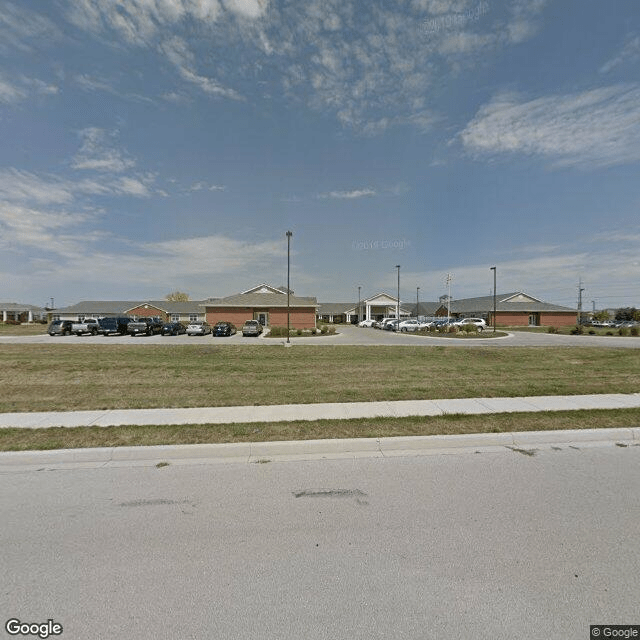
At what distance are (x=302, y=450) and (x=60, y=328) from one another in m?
34.4

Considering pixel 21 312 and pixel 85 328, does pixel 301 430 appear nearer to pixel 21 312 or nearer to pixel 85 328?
pixel 85 328

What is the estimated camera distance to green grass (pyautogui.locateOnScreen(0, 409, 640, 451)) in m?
5.36

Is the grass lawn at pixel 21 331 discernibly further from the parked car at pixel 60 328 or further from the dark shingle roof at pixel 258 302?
the dark shingle roof at pixel 258 302

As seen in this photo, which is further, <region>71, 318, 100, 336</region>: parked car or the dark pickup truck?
<region>71, 318, 100, 336</region>: parked car

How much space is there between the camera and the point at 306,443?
529 centimetres

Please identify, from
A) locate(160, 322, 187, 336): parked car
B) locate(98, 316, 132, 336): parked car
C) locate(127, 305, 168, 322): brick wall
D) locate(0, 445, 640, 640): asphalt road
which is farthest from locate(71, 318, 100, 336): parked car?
locate(127, 305, 168, 322): brick wall

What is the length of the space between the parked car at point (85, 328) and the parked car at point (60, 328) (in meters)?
0.58

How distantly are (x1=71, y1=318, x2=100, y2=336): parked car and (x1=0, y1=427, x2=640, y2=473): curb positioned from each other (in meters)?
30.6

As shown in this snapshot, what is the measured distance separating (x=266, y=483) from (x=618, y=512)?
148 inches

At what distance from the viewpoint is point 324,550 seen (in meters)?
3.02

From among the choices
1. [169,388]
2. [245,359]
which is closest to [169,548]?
[169,388]

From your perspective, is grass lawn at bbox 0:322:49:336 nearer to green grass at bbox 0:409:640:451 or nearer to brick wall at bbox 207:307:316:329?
brick wall at bbox 207:307:316:329

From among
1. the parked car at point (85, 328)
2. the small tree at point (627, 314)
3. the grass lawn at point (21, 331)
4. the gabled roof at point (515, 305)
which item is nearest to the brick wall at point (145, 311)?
the grass lawn at point (21, 331)

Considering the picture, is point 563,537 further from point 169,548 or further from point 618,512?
point 169,548
